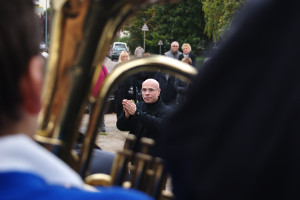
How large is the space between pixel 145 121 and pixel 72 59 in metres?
2.86

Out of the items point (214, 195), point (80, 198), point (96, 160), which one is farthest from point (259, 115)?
point (96, 160)

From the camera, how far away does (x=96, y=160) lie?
2.26m

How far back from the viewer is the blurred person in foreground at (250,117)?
2.40ft

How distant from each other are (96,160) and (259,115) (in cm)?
162

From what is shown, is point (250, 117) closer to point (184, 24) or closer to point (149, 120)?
point (149, 120)

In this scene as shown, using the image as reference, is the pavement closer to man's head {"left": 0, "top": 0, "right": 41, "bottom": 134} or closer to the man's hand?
the man's hand

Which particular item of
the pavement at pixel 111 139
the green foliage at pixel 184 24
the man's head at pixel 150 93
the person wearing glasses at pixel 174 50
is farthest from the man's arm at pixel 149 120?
the green foliage at pixel 184 24

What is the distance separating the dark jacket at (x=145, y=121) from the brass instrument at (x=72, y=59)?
105 inches

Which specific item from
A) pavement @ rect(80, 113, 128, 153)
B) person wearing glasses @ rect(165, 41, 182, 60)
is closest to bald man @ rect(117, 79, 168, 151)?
pavement @ rect(80, 113, 128, 153)

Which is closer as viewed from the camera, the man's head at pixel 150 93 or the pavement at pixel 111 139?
the man's head at pixel 150 93

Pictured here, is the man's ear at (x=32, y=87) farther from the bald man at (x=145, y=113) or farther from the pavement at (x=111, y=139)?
the pavement at (x=111, y=139)

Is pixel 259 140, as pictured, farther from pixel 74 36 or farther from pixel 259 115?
pixel 74 36

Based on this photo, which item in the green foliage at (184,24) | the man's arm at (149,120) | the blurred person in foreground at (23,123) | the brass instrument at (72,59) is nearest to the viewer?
the blurred person in foreground at (23,123)

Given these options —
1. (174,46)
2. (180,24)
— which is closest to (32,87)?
(174,46)
